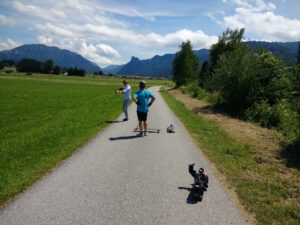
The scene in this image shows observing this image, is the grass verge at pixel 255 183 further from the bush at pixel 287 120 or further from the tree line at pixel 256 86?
the tree line at pixel 256 86

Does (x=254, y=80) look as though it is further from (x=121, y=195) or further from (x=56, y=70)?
(x=56, y=70)

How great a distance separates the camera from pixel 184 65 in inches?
3391

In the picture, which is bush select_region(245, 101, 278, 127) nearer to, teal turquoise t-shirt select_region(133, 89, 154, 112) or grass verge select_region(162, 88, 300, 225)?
grass verge select_region(162, 88, 300, 225)

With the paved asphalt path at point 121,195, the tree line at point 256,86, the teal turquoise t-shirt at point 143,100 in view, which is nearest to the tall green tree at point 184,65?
the tree line at point 256,86

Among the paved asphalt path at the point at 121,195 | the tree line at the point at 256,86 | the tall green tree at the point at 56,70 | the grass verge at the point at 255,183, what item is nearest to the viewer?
the paved asphalt path at the point at 121,195

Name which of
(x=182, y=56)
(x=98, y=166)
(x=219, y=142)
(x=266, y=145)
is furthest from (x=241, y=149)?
(x=182, y=56)

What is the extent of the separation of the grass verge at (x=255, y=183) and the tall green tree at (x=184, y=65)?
74.2m

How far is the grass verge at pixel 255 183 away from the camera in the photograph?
6090 millimetres

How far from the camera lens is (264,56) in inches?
1072

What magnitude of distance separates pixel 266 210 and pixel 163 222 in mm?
2059

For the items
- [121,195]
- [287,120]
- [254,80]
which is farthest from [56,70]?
[121,195]

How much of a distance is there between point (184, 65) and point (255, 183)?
79676 millimetres

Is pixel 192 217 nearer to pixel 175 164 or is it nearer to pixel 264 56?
pixel 175 164

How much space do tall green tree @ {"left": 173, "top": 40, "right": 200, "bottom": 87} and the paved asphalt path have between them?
253 ft
